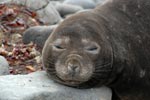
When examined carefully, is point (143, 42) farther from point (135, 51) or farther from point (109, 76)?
point (109, 76)

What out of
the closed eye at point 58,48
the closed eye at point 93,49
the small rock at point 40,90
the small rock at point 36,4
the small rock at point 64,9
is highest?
the closed eye at point 58,48

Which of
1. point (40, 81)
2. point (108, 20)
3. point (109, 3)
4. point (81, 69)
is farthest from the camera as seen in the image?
point (109, 3)

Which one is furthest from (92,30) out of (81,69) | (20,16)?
(20,16)

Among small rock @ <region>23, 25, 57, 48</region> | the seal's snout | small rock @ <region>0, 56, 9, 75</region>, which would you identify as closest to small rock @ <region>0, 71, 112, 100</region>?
the seal's snout

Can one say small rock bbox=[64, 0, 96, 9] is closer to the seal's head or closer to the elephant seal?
the elephant seal

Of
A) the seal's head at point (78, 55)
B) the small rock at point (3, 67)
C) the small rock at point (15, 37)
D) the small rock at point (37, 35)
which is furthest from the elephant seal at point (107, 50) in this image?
the small rock at point (15, 37)

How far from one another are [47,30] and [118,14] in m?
2.44

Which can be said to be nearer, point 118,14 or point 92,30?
point 92,30

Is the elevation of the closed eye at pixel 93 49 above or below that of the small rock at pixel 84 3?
above

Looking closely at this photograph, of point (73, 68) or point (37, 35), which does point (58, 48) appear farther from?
point (37, 35)

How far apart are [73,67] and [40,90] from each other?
1.40ft

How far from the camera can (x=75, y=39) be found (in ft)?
20.2

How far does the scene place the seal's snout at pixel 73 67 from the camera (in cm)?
591

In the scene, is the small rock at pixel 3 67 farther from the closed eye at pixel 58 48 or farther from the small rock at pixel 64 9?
the small rock at pixel 64 9
